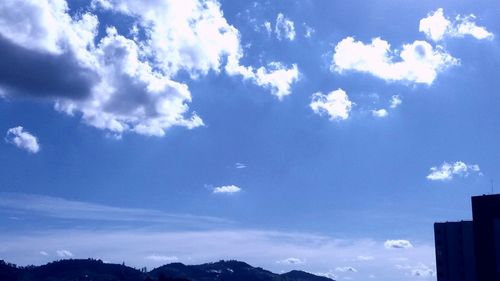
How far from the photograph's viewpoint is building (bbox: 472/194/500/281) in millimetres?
104938

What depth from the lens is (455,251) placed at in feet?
382

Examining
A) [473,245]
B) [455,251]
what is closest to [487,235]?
[473,245]

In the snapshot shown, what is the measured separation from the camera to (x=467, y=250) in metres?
114

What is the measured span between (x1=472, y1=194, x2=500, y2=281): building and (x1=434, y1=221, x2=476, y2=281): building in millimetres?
4940

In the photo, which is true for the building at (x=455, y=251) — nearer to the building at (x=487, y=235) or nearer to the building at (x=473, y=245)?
the building at (x=473, y=245)

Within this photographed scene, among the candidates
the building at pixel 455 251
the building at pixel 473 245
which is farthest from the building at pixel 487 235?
the building at pixel 455 251

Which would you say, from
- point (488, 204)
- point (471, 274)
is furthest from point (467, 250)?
point (488, 204)

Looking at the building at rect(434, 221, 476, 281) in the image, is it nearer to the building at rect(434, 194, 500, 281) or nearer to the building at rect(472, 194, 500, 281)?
the building at rect(434, 194, 500, 281)

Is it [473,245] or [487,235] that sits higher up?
[487,235]

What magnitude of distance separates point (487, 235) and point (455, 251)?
11973mm

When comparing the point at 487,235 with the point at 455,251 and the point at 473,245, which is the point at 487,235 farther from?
the point at 455,251

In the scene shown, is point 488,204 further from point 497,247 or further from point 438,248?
point 438,248

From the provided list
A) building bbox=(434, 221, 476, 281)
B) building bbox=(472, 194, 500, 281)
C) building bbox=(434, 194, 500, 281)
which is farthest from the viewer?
building bbox=(434, 221, 476, 281)

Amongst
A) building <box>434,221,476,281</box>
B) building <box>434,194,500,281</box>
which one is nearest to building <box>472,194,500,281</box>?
building <box>434,194,500,281</box>
